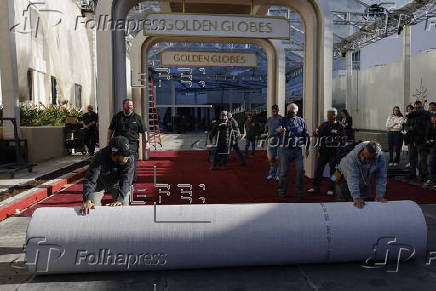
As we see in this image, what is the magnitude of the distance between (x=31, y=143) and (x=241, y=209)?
876 cm

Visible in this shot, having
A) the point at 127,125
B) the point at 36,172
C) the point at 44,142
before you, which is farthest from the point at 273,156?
the point at 44,142

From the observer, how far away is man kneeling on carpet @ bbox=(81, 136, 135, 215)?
Answer: 165 inches

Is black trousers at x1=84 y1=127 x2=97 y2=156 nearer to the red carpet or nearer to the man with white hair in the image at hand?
the red carpet

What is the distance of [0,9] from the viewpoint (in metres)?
10.5

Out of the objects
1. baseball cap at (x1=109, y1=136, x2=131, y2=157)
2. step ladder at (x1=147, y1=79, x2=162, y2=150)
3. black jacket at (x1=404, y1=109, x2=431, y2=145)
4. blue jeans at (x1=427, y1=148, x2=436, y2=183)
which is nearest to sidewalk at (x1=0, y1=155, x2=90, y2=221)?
baseball cap at (x1=109, y1=136, x2=131, y2=157)

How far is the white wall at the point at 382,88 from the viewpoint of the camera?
15.7 metres

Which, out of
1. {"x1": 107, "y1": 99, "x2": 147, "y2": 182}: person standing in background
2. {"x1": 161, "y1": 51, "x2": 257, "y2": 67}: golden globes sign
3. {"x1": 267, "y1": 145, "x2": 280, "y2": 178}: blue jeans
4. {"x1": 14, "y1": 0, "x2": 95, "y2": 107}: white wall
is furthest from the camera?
{"x1": 14, "y1": 0, "x2": 95, "y2": 107}: white wall

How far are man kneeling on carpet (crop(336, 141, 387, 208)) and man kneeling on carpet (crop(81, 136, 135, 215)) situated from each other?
2.52m

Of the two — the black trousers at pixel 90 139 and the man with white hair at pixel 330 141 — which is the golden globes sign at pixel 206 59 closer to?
the black trousers at pixel 90 139

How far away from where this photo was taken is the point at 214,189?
8016 millimetres

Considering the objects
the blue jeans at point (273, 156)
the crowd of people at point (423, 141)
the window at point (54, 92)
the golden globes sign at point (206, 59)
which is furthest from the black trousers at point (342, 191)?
the window at point (54, 92)

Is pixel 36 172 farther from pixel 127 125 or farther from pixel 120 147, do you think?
pixel 120 147

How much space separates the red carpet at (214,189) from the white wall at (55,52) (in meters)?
7.05

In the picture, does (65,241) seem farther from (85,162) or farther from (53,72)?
(53,72)
